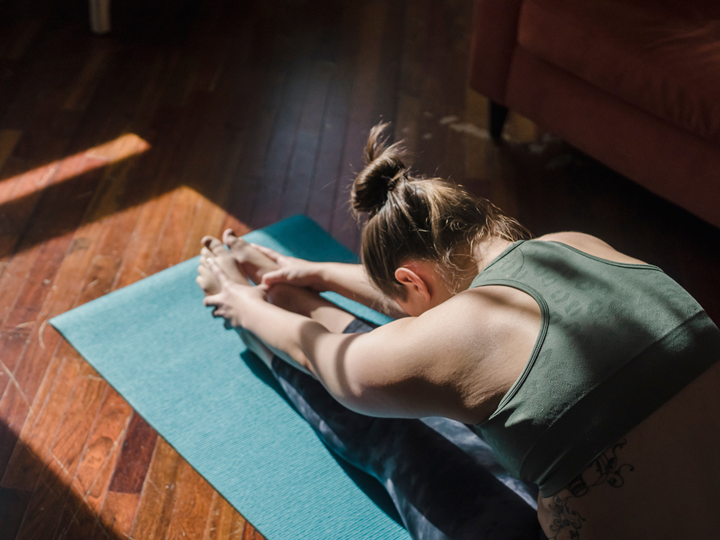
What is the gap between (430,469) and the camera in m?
1.11

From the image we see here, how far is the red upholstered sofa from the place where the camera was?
1.55m

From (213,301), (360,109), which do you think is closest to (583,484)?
(213,301)

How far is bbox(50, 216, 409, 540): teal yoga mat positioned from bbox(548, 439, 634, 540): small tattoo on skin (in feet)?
1.30

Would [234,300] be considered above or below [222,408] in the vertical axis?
above

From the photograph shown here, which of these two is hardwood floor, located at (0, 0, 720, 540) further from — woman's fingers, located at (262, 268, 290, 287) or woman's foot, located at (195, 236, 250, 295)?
woman's fingers, located at (262, 268, 290, 287)

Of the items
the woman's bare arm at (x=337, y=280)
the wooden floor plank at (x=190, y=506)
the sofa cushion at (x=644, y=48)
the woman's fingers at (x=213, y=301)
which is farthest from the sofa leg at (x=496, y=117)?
the wooden floor plank at (x=190, y=506)

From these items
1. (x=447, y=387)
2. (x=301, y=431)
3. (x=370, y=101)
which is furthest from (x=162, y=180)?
(x=447, y=387)

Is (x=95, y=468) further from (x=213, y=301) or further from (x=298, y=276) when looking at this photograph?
(x=298, y=276)

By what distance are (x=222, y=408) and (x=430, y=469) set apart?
51cm

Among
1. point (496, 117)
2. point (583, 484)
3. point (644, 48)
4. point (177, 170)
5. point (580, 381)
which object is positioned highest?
point (644, 48)

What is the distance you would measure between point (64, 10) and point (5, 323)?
5.29ft

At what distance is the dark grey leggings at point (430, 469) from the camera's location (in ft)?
3.34

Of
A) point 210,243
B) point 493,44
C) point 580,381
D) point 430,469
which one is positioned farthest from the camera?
point 493,44

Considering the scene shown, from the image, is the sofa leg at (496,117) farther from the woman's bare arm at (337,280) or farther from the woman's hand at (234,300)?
the woman's hand at (234,300)
